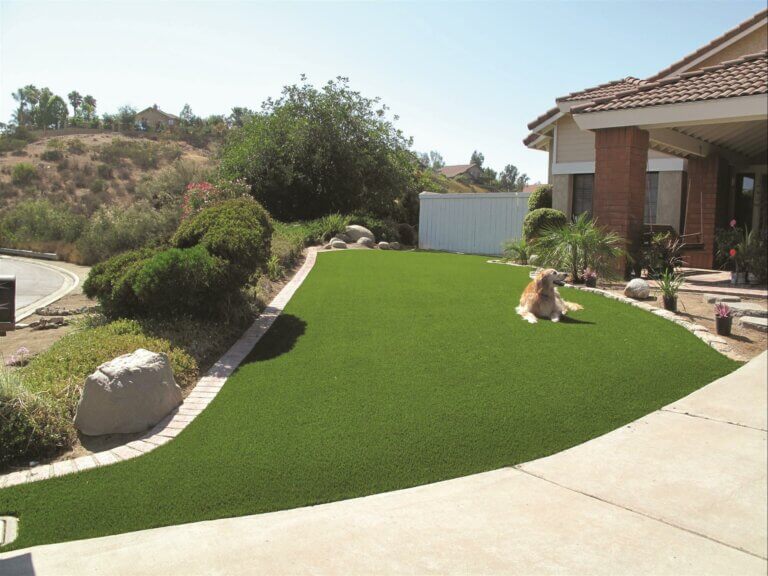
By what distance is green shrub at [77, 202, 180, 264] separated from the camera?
21.0 meters

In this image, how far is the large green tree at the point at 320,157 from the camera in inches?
955

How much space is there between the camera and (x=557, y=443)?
184 inches

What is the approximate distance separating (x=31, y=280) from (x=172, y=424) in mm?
16480

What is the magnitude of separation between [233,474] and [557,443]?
246cm

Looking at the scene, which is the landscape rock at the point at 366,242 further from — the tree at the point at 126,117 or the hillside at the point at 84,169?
the tree at the point at 126,117

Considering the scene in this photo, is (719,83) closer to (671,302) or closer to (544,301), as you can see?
(671,302)

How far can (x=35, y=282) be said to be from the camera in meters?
18.8

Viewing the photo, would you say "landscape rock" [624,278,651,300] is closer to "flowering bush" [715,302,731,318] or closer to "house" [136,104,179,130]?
"flowering bush" [715,302,731,318]

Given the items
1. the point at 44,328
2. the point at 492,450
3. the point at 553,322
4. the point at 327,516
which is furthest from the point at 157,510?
the point at 44,328

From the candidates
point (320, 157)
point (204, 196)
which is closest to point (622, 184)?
point (204, 196)

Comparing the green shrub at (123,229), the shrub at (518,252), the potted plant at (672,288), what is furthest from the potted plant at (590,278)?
the green shrub at (123,229)

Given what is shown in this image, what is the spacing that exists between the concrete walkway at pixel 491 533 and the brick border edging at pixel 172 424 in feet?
4.03

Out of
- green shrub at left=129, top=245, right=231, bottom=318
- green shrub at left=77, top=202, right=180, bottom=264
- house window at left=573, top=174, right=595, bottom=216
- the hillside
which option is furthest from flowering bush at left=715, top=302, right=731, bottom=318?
the hillside

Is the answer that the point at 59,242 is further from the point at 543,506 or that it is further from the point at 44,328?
the point at 543,506
